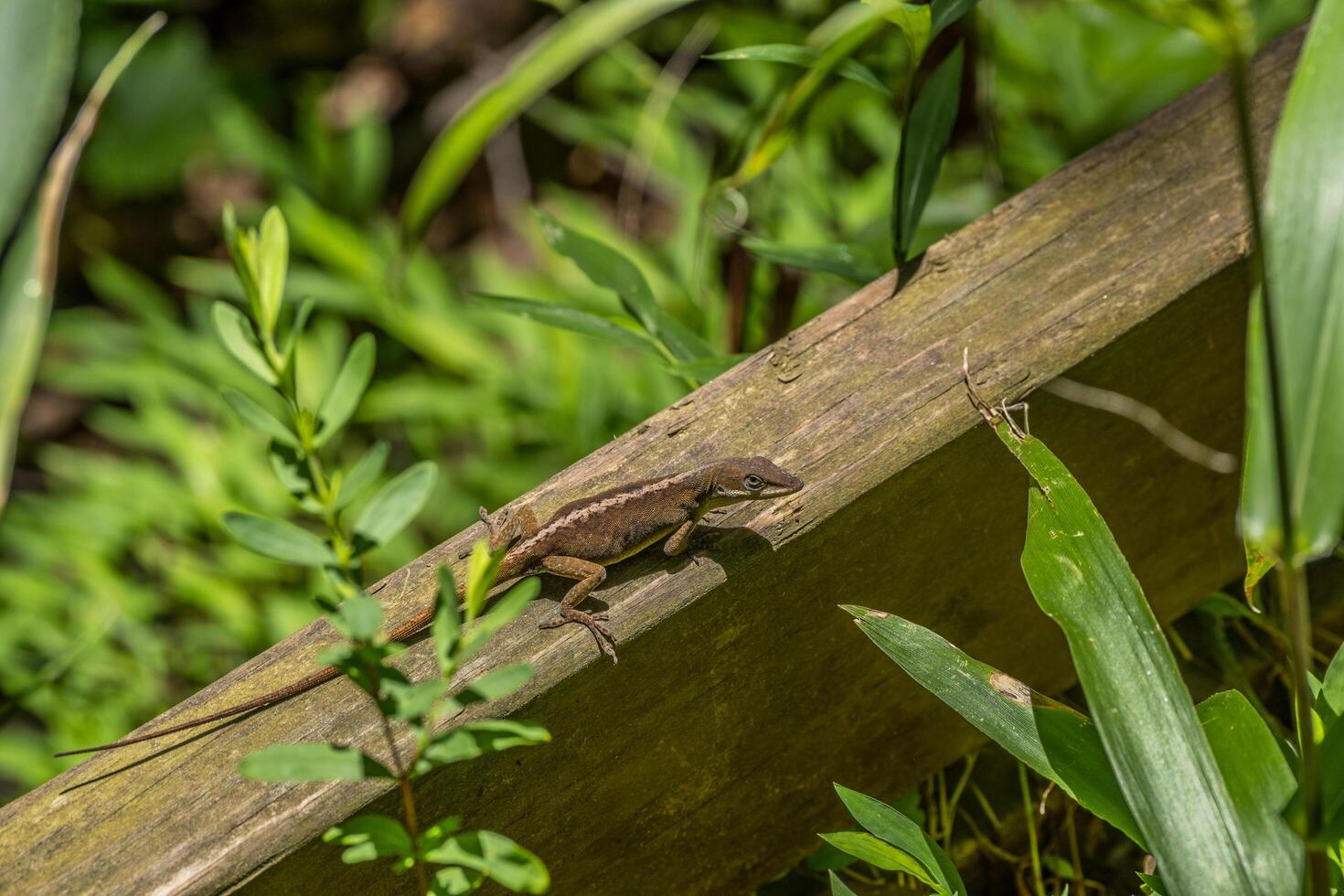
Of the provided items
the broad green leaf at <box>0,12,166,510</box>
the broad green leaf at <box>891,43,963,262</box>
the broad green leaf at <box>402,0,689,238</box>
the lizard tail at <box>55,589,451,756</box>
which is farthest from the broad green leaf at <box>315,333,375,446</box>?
the broad green leaf at <box>891,43,963,262</box>

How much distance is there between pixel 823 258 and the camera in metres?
2.62

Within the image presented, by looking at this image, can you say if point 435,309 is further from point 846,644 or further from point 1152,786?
point 1152,786

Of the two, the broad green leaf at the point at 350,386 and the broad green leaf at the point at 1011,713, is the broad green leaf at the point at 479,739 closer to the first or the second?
the broad green leaf at the point at 1011,713

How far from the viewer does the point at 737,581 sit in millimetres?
1781

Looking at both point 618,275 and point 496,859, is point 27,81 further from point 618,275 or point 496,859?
point 618,275

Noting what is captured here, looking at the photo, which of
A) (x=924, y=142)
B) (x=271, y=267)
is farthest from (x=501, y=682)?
(x=924, y=142)

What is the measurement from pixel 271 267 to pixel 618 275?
95 cm

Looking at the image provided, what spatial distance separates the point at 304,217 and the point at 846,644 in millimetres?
3140

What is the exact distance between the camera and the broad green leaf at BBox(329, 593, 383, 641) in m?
1.23

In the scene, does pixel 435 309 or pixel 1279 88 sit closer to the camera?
pixel 1279 88

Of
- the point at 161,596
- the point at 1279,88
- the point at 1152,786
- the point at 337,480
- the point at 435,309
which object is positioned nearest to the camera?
the point at 1152,786

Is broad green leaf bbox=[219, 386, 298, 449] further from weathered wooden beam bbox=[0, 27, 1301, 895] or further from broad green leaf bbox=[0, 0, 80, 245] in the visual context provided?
broad green leaf bbox=[0, 0, 80, 245]

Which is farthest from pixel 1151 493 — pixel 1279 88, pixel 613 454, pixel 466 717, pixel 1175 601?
pixel 466 717

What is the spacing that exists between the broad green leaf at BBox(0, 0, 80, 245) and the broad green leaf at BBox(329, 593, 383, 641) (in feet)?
1.88
